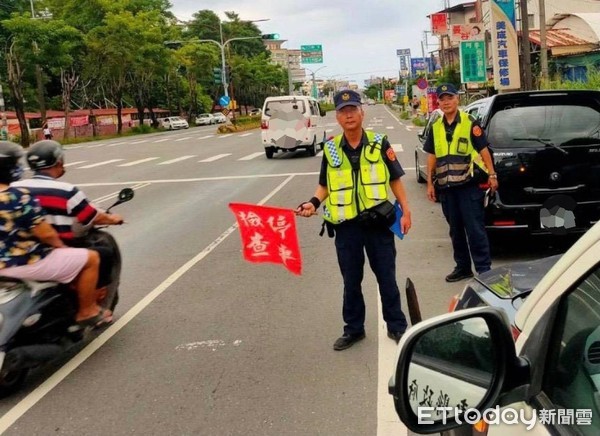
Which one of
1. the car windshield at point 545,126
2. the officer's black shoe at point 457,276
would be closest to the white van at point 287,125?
the car windshield at point 545,126

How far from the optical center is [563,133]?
19.7ft

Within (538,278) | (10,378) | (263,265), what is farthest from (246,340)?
(538,278)

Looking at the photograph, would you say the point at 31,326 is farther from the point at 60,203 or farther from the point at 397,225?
the point at 397,225

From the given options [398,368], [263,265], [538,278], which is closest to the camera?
[398,368]

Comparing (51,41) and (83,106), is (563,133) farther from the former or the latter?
(83,106)

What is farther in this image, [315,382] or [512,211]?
[512,211]

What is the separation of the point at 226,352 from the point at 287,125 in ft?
53.6

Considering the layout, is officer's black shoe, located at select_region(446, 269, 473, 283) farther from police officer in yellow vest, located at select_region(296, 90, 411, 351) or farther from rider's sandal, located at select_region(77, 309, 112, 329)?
rider's sandal, located at select_region(77, 309, 112, 329)

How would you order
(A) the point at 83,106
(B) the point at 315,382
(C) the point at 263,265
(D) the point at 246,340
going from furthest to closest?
(A) the point at 83,106 < (C) the point at 263,265 < (D) the point at 246,340 < (B) the point at 315,382

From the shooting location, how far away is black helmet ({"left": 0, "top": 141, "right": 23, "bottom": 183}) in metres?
3.95

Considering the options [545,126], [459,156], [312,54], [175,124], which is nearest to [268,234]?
[459,156]

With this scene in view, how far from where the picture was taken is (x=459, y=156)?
5531mm

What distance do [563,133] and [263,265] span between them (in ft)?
10.8

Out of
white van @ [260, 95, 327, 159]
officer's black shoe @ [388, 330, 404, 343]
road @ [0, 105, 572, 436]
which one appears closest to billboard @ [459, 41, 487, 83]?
white van @ [260, 95, 327, 159]
